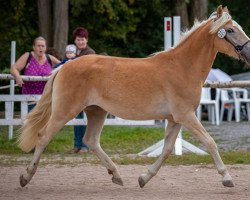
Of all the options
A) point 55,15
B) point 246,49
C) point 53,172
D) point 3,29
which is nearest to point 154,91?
point 246,49

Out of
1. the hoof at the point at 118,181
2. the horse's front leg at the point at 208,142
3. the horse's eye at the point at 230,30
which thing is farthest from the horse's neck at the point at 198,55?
the hoof at the point at 118,181

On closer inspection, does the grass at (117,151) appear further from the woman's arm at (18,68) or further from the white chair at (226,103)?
the white chair at (226,103)

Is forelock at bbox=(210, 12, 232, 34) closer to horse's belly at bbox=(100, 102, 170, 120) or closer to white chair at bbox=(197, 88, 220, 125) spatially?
horse's belly at bbox=(100, 102, 170, 120)

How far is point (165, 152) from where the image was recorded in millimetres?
10289

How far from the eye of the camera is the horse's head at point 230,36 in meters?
10.1

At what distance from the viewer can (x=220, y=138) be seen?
18.3 m

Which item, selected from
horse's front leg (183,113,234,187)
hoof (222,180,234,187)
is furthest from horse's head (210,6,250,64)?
hoof (222,180,234,187)

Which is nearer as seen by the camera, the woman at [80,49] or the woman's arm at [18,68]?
the woman at [80,49]

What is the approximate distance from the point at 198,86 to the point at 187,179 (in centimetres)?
139

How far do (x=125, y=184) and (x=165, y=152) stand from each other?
70 centimetres

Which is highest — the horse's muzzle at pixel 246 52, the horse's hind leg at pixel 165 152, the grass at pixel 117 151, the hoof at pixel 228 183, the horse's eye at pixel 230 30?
the horse's eye at pixel 230 30

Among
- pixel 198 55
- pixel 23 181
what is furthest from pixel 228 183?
pixel 23 181

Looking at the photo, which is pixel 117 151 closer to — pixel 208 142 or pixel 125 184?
pixel 125 184

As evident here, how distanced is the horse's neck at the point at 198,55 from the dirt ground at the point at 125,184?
134cm
